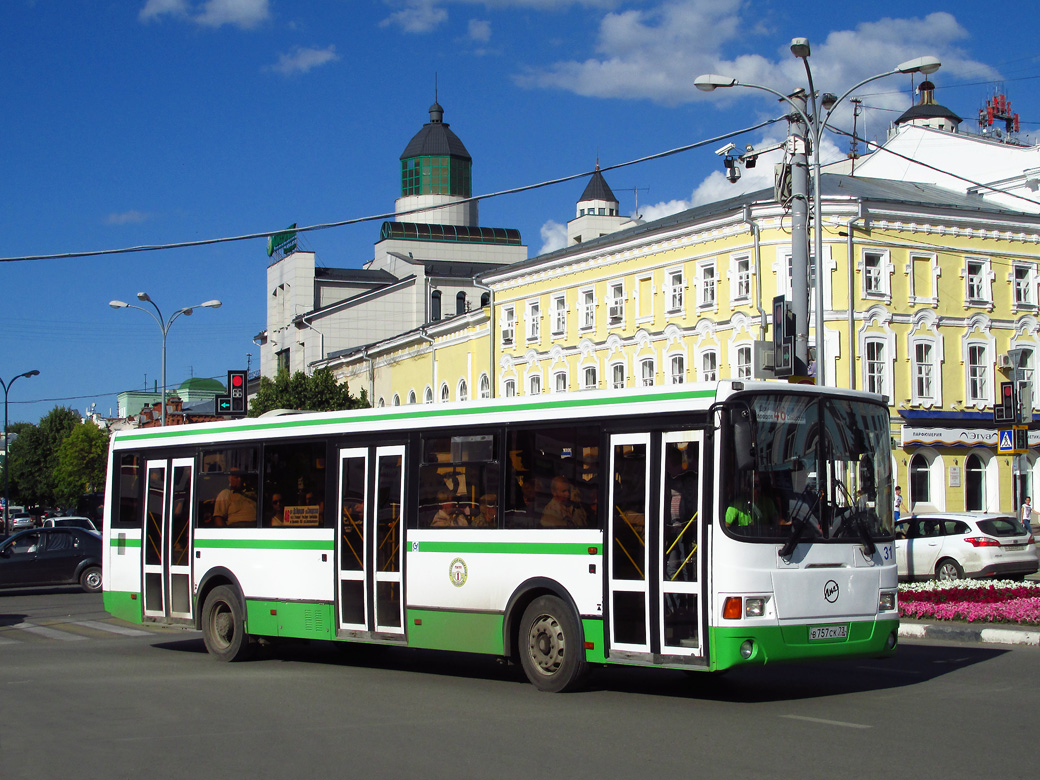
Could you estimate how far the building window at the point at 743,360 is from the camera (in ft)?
145

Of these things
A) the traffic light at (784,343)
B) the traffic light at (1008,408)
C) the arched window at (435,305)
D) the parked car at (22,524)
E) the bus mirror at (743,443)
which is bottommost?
the parked car at (22,524)

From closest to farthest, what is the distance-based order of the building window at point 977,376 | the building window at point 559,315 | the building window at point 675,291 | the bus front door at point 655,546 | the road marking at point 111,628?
the bus front door at point 655,546 → the road marking at point 111,628 → the building window at point 977,376 → the building window at point 675,291 → the building window at point 559,315

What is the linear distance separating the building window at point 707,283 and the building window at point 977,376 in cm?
989

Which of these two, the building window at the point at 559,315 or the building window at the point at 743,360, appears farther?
the building window at the point at 559,315

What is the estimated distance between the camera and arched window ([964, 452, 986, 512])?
45.5 meters

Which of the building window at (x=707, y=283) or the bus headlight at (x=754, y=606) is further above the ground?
the building window at (x=707, y=283)

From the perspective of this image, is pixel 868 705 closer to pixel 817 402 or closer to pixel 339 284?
pixel 817 402

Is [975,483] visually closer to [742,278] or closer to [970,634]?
[742,278]

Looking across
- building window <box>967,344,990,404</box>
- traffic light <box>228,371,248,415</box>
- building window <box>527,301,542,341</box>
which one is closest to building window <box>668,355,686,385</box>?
building window <box>527,301,542,341</box>

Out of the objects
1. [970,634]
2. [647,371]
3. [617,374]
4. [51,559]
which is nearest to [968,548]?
[970,634]

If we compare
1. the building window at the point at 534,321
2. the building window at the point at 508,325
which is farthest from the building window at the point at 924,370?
the building window at the point at 508,325

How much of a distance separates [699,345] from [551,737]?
38229 millimetres

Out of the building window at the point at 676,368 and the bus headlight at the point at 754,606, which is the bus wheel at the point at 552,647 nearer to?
the bus headlight at the point at 754,606

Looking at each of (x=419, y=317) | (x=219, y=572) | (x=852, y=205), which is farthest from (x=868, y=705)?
(x=419, y=317)
